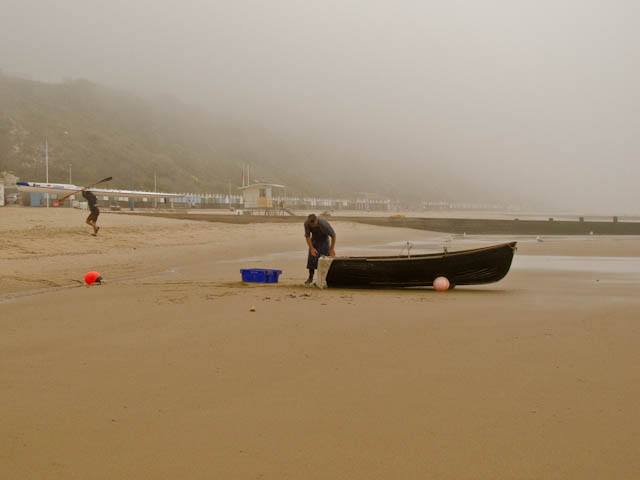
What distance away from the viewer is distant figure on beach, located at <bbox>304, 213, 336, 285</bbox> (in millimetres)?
10828

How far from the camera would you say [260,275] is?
11023 mm

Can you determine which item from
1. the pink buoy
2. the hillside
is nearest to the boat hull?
the pink buoy

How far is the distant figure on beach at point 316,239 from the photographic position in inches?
426

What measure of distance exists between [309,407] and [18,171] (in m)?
A: 136

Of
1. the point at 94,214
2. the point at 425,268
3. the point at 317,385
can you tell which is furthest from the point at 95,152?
the point at 317,385

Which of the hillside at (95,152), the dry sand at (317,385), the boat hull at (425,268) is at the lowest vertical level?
the dry sand at (317,385)

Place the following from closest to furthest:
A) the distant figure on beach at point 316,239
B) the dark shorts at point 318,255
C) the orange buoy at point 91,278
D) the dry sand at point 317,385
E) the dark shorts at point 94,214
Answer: the dry sand at point 317,385
the orange buoy at point 91,278
the distant figure on beach at point 316,239
the dark shorts at point 318,255
the dark shorts at point 94,214

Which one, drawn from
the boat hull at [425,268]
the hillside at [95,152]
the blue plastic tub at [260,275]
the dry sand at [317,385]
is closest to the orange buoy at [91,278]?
the dry sand at [317,385]

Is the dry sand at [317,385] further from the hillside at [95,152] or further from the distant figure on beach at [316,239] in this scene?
the hillside at [95,152]

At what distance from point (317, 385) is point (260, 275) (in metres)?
6.70

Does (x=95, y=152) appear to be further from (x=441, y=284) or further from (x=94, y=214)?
(x=441, y=284)

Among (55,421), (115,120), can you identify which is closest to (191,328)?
(55,421)

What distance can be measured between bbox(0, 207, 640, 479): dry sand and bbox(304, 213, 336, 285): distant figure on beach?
1557 millimetres

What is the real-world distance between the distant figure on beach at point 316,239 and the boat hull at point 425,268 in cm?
61
